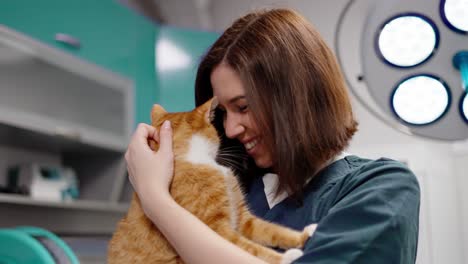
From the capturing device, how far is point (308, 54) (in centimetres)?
98

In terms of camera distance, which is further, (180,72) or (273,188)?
(180,72)

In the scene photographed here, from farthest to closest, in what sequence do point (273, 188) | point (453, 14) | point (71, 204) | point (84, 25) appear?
1. point (84, 25)
2. point (71, 204)
3. point (453, 14)
4. point (273, 188)

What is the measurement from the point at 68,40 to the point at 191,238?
1830 mm

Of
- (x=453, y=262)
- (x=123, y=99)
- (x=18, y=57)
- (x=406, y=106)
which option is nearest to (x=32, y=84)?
(x=18, y=57)

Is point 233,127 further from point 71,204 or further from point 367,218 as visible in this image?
point 71,204

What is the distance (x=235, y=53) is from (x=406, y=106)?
53 cm

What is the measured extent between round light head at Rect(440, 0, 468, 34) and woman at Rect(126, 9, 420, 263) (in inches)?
14.5

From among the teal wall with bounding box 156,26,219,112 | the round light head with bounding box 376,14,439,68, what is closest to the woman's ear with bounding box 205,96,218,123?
the round light head with bounding box 376,14,439,68

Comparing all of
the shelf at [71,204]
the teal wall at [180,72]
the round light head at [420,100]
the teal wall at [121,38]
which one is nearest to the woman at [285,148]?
the round light head at [420,100]

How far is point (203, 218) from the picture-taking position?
92cm

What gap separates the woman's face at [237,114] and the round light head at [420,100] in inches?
17.6

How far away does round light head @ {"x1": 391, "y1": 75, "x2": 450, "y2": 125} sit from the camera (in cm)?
125

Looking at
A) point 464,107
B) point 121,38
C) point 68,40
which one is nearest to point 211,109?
point 464,107

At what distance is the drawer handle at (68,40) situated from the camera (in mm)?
2364
